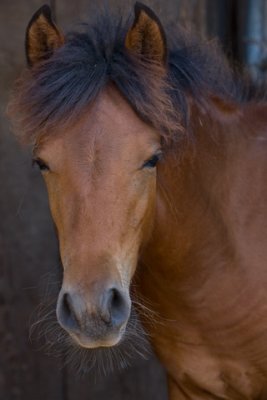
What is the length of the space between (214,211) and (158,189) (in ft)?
0.97

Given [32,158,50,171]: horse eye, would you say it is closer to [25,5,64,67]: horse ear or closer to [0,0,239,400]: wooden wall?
[25,5,64,67]: horse ear

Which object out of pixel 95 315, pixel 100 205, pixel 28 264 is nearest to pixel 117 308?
pixel 95 315

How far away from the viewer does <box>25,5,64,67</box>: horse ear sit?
337 cm

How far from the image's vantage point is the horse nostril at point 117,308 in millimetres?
2967

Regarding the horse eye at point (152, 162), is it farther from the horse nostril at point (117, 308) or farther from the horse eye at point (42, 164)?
the horse nostril at point (117, 308)

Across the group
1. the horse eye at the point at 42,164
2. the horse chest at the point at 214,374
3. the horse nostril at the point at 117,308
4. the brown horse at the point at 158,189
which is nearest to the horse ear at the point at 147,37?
the brown horse at the point at 158,189

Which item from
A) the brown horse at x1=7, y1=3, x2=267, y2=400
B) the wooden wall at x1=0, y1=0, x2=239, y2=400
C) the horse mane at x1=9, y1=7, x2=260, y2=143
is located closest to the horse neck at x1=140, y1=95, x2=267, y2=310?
Result: the brown horse at x1=7, y1=3, x2=267, y2=400

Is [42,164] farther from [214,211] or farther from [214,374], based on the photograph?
[214,374]

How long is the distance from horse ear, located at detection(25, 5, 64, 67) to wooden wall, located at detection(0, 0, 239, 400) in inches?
54.5

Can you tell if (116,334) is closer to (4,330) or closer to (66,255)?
(66,255)

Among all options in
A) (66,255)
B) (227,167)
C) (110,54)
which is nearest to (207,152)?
(227,167)

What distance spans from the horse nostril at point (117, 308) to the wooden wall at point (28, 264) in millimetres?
2011

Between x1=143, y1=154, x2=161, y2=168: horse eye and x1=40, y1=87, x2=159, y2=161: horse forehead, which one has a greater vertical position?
x1=40, y1=87, x2=159, y2=161: horse forehead

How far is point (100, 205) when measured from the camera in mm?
3051
